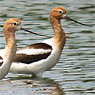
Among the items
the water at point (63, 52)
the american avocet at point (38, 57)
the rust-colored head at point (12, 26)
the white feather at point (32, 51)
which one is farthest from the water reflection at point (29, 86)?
the rust-colored head at point (12, 26)

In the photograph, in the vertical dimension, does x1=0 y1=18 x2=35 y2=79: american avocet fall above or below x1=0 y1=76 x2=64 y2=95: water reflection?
above

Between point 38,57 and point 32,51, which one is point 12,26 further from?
point 38,57

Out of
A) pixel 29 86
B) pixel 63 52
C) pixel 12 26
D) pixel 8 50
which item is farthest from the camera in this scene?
pixel 63 52

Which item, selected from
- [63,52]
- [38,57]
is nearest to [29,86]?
[38,57]

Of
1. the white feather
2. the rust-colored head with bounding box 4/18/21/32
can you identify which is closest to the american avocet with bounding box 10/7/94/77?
the white feather

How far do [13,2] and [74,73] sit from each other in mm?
11134

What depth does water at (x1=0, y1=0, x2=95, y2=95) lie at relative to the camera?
1182 cm

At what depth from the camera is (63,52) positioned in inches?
606

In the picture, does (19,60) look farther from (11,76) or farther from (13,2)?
(13,2)

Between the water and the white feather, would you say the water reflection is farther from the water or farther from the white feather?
the white feather

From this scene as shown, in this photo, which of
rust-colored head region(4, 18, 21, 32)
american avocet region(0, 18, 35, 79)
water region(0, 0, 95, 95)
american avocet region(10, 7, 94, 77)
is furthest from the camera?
american avocet region(10, 7, 94, 77)

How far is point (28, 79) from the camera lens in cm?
1295

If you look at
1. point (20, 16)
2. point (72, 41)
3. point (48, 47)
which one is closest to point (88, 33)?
point (72, 41)

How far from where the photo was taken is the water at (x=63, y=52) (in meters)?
11.8
